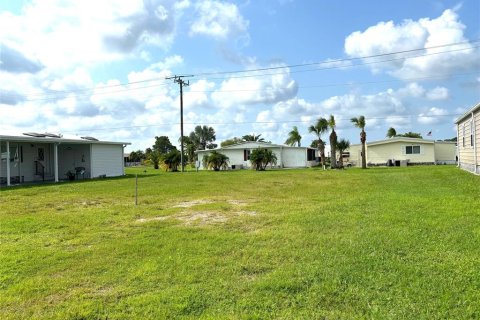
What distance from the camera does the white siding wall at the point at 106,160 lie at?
2581 centimetres

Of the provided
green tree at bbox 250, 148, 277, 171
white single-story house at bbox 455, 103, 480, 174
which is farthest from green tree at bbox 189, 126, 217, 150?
white single-story house at bbox 455, 103, 480, 174

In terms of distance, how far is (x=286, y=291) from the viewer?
A: 12.9ft

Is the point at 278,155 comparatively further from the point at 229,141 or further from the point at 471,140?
the point at 229,141

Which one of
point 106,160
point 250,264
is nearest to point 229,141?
point 106,160

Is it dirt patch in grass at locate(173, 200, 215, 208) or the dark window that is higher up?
the dark window

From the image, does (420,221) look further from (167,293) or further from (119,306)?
(119,306)

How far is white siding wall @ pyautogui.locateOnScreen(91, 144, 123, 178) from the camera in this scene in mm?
25812

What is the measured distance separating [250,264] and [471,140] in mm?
16953

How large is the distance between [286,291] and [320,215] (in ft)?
13.8

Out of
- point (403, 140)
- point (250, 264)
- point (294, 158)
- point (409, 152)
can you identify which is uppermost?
point (403, 140)

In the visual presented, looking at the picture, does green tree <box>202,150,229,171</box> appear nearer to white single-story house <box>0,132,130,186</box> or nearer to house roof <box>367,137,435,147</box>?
white single-story house <box>0,132,130,186</box>

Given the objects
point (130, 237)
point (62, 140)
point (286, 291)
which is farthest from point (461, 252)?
point (62, 140)

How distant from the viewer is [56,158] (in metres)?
21.9

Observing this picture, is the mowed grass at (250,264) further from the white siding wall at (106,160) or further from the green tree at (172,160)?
the green tree at (172,160)
